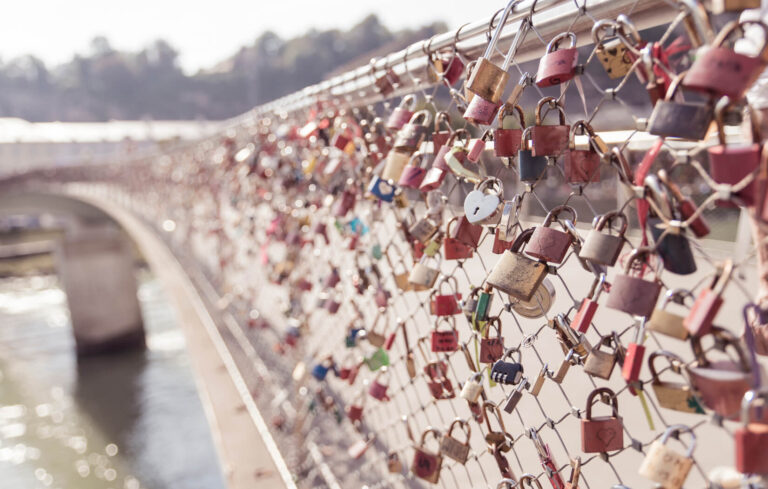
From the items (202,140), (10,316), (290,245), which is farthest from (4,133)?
(290,245)

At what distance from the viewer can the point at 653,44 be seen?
2.51 ft

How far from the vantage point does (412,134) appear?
4.38ft

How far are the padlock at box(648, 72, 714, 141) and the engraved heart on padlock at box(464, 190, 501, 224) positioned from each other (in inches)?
13.7

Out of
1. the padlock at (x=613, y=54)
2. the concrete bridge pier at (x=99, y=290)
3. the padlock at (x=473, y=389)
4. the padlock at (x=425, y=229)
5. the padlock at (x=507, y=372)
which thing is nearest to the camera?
the padlock at (x=613, y=54)

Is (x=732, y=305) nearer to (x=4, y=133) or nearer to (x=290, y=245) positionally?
(x=290, y=245)

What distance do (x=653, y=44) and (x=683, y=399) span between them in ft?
1.32

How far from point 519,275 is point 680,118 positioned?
0.33 metres

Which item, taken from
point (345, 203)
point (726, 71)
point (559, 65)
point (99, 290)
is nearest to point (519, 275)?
point (559, 65)

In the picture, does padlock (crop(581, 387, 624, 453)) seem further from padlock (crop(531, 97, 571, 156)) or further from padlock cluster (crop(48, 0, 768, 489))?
padlock (crop(531, 97, 571, 156))

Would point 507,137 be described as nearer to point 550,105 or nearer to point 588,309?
point 550,105

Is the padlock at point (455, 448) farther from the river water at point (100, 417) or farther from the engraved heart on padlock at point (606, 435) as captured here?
the river water at point (100, 417)

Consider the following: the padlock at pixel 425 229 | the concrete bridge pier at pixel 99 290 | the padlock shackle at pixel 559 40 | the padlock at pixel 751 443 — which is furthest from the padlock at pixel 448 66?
the concrete bridge pier at pixel 99 290

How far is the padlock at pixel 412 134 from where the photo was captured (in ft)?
4.38

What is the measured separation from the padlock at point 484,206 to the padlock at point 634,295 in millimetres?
285
